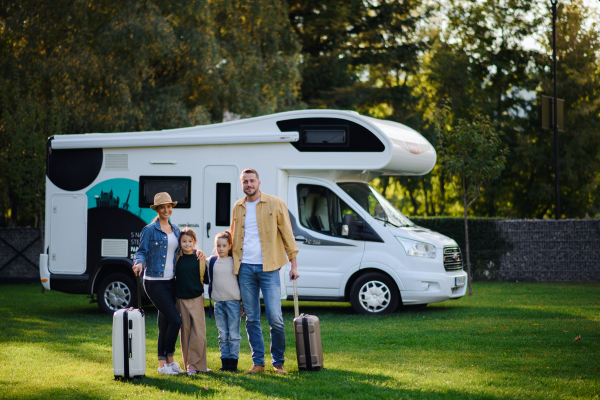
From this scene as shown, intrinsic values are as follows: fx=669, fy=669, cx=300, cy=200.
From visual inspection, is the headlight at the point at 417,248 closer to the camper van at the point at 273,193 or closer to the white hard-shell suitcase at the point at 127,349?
the camper van at the point at 273,193

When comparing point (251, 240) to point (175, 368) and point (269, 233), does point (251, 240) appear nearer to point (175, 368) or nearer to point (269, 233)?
point (269, 233)

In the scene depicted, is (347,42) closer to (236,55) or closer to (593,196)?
(236,55)

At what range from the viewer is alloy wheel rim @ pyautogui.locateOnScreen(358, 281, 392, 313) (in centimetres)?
1044

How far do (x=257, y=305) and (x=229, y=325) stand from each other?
0.34 meters

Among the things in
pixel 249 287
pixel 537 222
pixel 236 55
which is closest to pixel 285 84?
pixel 236 55

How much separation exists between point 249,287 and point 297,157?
4.10 meters

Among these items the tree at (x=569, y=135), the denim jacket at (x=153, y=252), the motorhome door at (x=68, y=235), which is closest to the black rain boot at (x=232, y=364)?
the denim jacket at (x=153, y=252)

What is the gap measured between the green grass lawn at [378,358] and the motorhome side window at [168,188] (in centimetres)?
189

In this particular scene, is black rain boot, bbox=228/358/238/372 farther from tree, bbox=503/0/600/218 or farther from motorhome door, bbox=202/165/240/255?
tree, bbox=503/0/600/218

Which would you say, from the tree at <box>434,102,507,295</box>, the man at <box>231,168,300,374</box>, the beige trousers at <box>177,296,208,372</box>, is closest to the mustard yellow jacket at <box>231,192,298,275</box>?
the man at <box>231,168,300,374</box>

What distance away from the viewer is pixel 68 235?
1079cm

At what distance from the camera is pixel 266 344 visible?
27.0ft

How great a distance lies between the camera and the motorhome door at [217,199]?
10.4 meters

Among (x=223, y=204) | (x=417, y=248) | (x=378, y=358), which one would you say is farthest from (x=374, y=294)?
(x=378, y=358)
